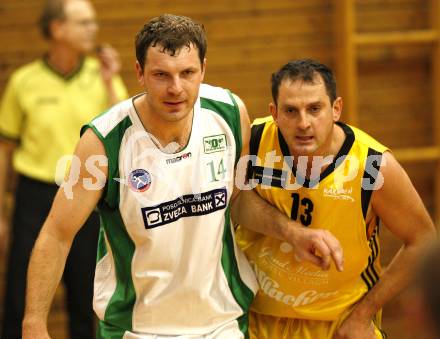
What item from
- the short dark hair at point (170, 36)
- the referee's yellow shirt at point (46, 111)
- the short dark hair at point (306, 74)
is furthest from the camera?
the referee's yellow shirt at point (46, 111)

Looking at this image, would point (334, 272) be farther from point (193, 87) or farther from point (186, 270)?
point (193, 87)

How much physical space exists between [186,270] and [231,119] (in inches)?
21.6

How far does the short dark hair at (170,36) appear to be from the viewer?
8.68ft

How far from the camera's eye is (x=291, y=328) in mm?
3088

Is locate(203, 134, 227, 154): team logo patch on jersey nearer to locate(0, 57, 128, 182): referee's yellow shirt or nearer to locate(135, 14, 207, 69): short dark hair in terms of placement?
locate(135, 14, 207, 69): short dark hair

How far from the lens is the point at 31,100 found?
14.8ft

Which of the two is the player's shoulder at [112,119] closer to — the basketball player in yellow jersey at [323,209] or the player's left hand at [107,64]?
the basketball player in yellow jersey at [323,209]

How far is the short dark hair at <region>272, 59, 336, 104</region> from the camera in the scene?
2861 millimetres

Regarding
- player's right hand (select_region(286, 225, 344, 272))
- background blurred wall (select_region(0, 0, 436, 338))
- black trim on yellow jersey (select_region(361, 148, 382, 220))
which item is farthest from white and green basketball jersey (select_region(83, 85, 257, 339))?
background blurred wall (select_region(0, 0, 436, 338))

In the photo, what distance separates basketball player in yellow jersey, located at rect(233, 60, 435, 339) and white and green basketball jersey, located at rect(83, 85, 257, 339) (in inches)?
6.4

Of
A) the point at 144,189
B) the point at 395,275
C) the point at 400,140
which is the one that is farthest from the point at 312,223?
the point at 400,140

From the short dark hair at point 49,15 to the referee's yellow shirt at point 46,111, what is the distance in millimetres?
171

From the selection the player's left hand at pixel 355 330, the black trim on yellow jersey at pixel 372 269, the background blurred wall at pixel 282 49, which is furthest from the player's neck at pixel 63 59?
the player's left hand at pixel 355 330

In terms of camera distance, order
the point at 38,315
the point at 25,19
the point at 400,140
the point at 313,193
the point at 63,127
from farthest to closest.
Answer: the point at 400,140, the point at 25,19, the point at 63,127, the point at 313,193, the point at 38,315
